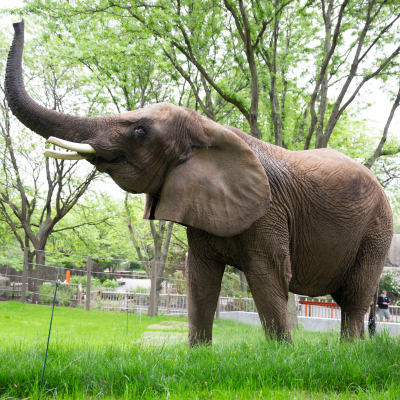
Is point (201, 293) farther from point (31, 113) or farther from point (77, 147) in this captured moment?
point (31, 113)

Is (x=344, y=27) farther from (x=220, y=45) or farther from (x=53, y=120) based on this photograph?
(x=53, y=120)

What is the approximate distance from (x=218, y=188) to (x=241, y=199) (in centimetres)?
23

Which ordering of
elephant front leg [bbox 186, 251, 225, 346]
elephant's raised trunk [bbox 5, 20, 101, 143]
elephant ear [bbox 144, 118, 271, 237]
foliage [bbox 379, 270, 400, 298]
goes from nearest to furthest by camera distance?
elephant's raised trunk [bbox 5, 20, 101, 143]
elephant ear [bbox 144, 118, 271, 237]
elephant front leg [bbox 186, 251, 225, 346]
foliage [bbox 379, 270, 400, 298]

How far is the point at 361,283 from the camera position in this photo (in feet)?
16.1

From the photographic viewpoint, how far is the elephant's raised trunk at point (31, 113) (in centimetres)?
349

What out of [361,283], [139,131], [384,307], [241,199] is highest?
[139,131]

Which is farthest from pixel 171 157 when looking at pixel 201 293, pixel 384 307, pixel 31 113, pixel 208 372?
pixel 384 307

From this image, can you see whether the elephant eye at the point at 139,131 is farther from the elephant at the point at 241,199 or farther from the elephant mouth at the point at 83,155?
the elephant mouth at the point at 83,155

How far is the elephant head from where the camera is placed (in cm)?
360

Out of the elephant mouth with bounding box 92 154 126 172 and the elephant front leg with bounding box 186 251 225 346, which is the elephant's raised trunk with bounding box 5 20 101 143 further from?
the elephant front leg with bounding box 186 251 225 346

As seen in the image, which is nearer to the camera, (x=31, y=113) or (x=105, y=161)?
(x=31, y=113)

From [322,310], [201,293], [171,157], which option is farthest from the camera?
[322,310]

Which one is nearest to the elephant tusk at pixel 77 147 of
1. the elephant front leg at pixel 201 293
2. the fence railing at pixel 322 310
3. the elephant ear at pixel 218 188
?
the elephant ear at pixel 218 188

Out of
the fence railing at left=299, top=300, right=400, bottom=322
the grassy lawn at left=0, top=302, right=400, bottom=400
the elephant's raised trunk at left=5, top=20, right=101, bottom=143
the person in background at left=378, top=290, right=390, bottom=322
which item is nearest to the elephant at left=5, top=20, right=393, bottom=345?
the elephant's raised trunk at left=5, top=20, right=101, bottom=143
